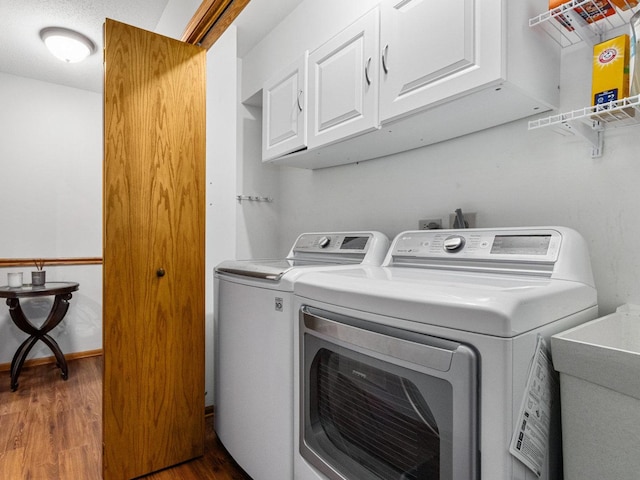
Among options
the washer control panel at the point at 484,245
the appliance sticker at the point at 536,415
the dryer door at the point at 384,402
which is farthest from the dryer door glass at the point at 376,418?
the washer control panel at the point at 484,245

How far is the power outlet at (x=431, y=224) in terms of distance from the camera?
1682 mm

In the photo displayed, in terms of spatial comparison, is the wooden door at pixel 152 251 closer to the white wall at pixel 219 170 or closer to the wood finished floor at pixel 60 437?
the wood finished floor at pixel 60 437

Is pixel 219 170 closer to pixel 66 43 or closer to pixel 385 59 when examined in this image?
pixel 385 59

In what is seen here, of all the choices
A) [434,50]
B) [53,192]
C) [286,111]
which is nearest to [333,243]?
[286,111]

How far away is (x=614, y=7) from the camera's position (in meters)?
1.05

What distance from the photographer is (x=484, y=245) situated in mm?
1283

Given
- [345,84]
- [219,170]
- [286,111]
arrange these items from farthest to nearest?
[219,170], [286,111], [345,84]

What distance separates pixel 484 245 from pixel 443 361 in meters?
0.63

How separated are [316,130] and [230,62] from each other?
3.26 ft

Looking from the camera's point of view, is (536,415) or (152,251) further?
(152,251)

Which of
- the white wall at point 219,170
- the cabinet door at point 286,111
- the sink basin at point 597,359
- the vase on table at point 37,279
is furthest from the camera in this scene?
the vase on table at point 37,279

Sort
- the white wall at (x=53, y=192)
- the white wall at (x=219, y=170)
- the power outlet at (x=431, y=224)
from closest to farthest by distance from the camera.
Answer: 1. the power outlet at (x=431, y=224)
2. the white wall at (x=219, y=170)
3. the white wall at (x=53, y=192)

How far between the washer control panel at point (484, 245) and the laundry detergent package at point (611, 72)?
0.40 meters

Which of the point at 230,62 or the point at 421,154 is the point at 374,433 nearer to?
the point at 421,154
